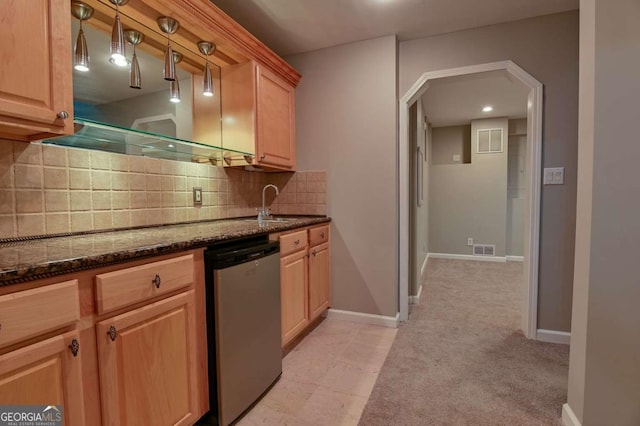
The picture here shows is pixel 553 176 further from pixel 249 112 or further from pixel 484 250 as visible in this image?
pixel 484 250

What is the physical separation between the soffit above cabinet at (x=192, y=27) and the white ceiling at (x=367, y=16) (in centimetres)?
25

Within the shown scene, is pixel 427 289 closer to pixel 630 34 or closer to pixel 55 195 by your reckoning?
pixel 630 34

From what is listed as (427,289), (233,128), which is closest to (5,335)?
(233,128)

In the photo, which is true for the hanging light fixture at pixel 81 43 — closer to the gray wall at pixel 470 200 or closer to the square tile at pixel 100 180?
the square tile at pixel 100 180

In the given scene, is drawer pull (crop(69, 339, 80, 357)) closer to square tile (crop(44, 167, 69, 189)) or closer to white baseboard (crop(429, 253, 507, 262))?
square tile (crop(44, 167, 69, 189))

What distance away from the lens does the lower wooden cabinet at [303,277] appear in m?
2.03

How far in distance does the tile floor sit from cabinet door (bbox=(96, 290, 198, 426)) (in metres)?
0.43

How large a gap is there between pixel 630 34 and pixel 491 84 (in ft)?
8.82

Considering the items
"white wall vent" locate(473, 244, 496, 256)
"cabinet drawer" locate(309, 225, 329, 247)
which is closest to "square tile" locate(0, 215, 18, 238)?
"cabinet drawer" locate(309, 225, 329, 247)

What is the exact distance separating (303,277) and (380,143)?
4.21 ft

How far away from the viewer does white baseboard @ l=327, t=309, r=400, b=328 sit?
8.48ft

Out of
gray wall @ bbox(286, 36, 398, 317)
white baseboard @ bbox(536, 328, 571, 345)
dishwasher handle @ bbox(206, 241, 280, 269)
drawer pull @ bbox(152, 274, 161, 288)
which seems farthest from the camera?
gray wall @ bbox(286, 36, 398, 317)

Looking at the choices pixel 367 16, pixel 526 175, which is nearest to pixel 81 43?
pixel 367 16

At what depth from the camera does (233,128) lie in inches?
89.6
